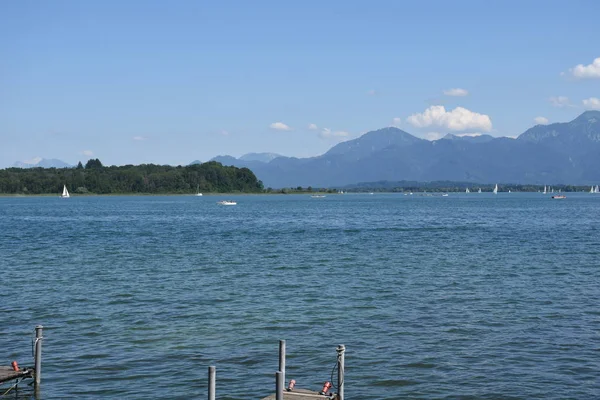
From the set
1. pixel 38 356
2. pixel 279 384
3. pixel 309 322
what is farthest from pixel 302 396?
pixel 309 322

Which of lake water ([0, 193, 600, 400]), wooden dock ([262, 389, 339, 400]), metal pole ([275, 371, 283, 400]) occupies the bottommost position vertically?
lake water ([0, 193, 600, 400])

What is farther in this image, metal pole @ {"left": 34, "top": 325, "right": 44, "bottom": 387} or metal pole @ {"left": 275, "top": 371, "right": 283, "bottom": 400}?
metal pole @ {"left": 34, "top": 325, "right": 44, "bottom": 387}

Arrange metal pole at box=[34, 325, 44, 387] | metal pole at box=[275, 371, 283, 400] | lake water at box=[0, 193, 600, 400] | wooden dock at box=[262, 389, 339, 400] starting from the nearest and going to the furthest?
1. metal pole at box=[275, 371, 283, 400]
2. wooden dock at box=[262, 389, 339, 400]
3. metal pole at box=[34, 325, 44, 387]
4. lake water at box=[0, 193, 600, 400]

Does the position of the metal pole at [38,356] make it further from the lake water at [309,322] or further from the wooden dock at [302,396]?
the wooden dock at [302,396]

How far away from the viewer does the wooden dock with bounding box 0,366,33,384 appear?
22641 mm

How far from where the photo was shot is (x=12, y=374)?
75.4 ft

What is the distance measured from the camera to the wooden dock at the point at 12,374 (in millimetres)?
22641

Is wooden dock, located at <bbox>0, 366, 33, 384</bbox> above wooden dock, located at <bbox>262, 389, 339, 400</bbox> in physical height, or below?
below

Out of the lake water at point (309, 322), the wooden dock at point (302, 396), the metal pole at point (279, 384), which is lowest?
the lake water at point (309, 322)

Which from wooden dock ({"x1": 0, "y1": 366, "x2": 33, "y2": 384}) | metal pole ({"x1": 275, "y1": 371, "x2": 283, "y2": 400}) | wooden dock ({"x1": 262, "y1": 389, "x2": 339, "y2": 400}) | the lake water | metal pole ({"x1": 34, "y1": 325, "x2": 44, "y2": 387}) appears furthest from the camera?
the lake water

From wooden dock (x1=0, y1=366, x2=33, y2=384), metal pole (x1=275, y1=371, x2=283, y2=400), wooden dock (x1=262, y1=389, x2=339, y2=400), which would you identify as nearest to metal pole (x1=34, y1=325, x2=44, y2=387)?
wooden dock (x1=0, y1=366, x2=33, y2=384)

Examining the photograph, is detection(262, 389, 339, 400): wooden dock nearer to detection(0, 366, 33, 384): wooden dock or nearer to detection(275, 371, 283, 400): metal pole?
detection(275, 371, 283, 400): metal pole

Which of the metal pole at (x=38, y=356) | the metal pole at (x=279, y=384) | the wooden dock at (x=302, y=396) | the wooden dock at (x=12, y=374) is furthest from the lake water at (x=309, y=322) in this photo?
the metal pole at (x=279, y=384)

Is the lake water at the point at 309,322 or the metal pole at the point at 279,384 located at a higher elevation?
the metal pole at the point at 279,384
